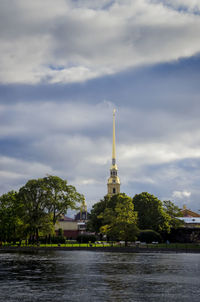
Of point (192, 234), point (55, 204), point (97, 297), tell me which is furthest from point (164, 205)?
point (97, 297)

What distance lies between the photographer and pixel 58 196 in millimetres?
113750

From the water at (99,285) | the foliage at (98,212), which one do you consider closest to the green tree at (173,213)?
the foliage at (98,212)

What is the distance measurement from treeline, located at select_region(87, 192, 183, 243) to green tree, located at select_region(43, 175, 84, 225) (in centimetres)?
1053

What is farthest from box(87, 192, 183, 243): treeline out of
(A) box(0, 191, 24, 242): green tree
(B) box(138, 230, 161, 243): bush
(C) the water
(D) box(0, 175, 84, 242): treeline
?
(C) the water

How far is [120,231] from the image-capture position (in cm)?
10744

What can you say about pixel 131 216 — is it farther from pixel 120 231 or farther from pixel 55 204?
pixel 55 204

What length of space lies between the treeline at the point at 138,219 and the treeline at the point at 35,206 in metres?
11.0

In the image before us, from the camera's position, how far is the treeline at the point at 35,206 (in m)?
107

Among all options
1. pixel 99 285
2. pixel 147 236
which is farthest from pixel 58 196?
pixel 99 285

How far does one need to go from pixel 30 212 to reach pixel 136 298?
84.6m

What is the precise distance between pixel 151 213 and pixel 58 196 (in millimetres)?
32128

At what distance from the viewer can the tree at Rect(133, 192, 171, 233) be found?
418ft

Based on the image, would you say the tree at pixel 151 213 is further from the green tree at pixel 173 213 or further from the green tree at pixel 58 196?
the green tree at pixel 58 196

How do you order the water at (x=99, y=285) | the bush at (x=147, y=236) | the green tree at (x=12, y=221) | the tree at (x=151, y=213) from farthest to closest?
1. the tree at (x=151, y=213)
2. the bush at (x=147, y=236)
3. the green tree at (x=12, y=221)
4. the water at (x=99, y=285)
